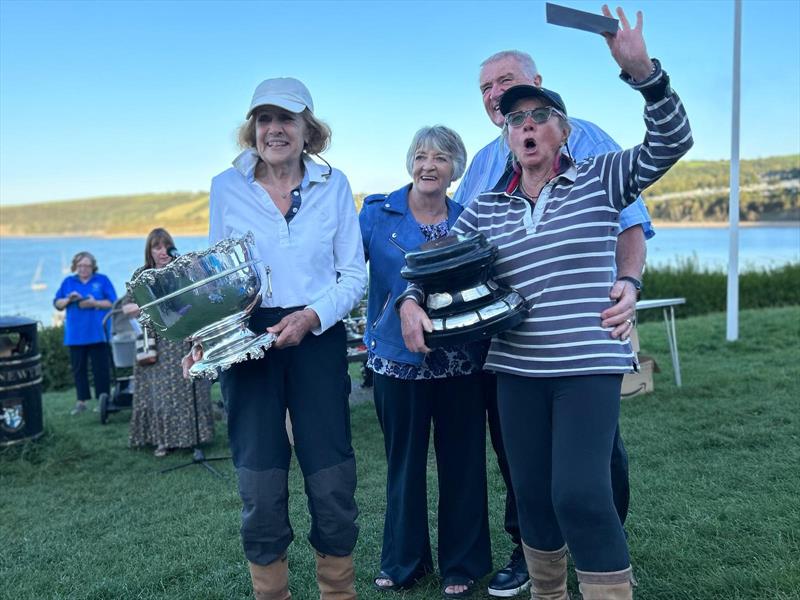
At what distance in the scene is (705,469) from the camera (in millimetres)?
4754

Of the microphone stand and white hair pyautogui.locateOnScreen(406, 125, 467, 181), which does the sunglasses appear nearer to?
white hair pyautogui.locateOnScreen(406, 125, 467, 181)

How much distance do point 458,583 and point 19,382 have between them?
4.87m

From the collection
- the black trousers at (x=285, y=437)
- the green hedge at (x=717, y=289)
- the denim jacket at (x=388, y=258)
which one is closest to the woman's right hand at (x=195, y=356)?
the black trousers at (x=285, y=437)

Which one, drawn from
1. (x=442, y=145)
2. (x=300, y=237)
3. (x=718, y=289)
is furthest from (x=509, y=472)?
(x=718, y=289)

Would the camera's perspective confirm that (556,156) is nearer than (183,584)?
Yes

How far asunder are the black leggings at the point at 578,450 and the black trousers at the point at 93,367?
8.08 meters

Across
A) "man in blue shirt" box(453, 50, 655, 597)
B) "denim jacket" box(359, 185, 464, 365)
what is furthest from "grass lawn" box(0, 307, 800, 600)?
"denim jacket" box(359, 185, 464, 365)

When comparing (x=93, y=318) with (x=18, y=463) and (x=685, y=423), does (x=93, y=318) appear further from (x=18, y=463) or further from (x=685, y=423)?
(x=685, y=423)

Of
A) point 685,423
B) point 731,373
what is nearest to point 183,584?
point 685,423

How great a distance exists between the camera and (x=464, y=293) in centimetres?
247

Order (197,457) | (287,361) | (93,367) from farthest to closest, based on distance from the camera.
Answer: (93,367), (197,457), (287,361)

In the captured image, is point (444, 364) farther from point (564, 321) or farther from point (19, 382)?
point (19, 382)

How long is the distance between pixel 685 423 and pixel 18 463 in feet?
17.4

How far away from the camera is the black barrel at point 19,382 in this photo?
6.54 metres
